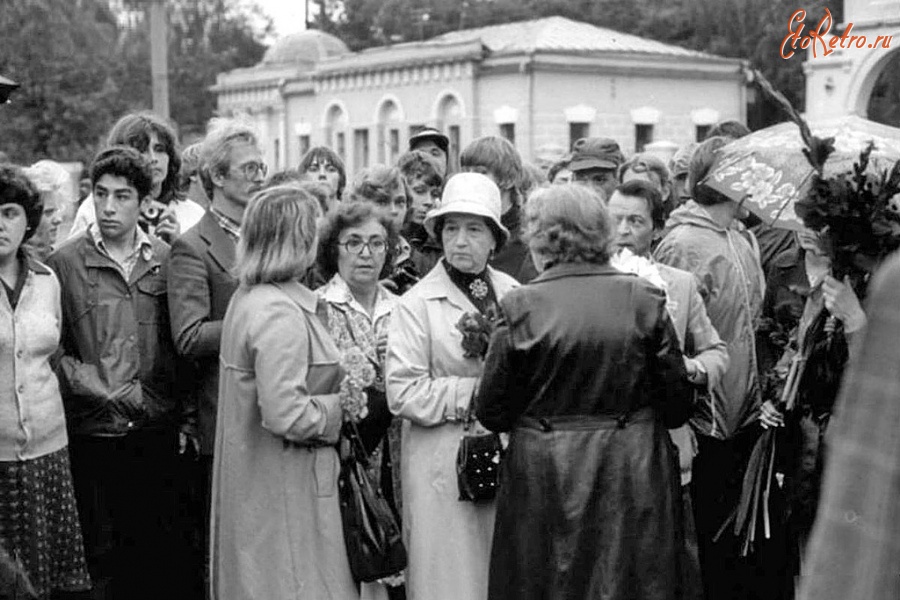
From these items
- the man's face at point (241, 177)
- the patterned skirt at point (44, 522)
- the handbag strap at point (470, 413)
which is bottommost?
the patterned skirt at point (44, 522)

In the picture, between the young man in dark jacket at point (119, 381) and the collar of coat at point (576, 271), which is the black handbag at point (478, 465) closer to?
the collar of coat at point (576, 271)

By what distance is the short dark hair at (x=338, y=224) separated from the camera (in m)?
6.44

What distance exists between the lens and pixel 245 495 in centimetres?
574

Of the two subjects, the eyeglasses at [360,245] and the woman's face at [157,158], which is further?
the woman's face at [157,158]

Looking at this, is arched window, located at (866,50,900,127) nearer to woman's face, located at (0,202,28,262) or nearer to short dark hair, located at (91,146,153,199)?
short dark hair, located at (91,146,153,199)

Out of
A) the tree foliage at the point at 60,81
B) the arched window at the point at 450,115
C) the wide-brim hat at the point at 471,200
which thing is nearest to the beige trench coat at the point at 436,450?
the wide-brim hat at the point at 471,200

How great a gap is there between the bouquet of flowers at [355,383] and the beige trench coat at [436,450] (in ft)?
0.32

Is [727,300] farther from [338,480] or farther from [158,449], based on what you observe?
[158,449]

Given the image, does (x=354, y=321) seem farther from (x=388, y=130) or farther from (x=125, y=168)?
(x=388, y=130)

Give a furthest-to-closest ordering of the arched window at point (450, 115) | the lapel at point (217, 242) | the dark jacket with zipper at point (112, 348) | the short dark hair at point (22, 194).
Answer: the arched window at point (450, 115), the lapel at point (217, 242), the dark jacket with zipper at point (112, 348), the short dark hair at point (22, 194)

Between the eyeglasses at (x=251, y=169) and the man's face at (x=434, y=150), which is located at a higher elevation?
the man's face at (x=434, y=150)

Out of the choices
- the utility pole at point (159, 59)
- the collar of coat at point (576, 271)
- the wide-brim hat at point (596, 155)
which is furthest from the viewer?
the utility pole at point (159, 59)

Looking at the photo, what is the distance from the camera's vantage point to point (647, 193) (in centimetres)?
664

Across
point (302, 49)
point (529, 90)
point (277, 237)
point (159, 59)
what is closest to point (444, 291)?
point (277, 237)
